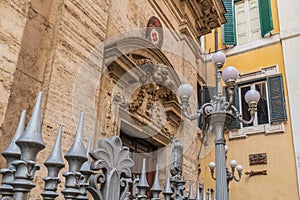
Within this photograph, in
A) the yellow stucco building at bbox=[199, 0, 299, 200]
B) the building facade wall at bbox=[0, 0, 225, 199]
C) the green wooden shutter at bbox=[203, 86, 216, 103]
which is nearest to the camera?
the building facade wall at bbox=[0, 0, 225, 199]

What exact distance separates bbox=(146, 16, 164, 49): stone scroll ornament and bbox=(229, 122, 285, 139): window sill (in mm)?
4819

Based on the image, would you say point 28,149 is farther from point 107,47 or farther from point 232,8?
point 232,8

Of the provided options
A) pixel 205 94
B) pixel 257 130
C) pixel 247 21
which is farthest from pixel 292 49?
pixel 205 94

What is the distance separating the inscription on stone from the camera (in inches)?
365

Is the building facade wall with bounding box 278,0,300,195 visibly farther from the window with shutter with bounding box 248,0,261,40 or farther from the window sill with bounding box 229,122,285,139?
the window with shutter with bounding box 248,0,261,40

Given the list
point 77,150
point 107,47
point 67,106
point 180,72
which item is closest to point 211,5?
point 180,72

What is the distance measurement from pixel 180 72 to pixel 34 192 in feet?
16.9

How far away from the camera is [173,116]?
6.62 m

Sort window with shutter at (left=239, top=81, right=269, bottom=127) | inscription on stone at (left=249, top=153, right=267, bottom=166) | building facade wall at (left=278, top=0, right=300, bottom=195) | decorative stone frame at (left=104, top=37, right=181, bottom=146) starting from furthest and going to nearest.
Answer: window with shutter at (left=239, top=81, right=269, bottom=127), inscription on stone at (left=249, top=153, right=267, bottom=166), building facade wall at (left=278, top=0, right=300, bottom=195), decorative stone frame at (left=104, top=37, right=181, bottom=146)

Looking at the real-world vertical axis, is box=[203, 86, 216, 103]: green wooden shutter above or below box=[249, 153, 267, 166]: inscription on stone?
above

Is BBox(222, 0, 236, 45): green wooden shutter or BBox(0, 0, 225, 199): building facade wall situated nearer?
BBox(0, 0, 225, 199): building facade wall

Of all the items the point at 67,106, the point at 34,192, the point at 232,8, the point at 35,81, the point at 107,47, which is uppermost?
the point at 232,8

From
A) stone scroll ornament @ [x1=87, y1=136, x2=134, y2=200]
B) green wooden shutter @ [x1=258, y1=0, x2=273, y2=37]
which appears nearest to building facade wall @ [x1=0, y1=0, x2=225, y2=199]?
stone scroll ornament @ [x1=87, y1=136, x2=134, y2=200]

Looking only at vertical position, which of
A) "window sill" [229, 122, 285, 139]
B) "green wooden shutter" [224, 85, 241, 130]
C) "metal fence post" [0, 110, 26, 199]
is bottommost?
"metal fence post" [0, 110, 26, 199]
